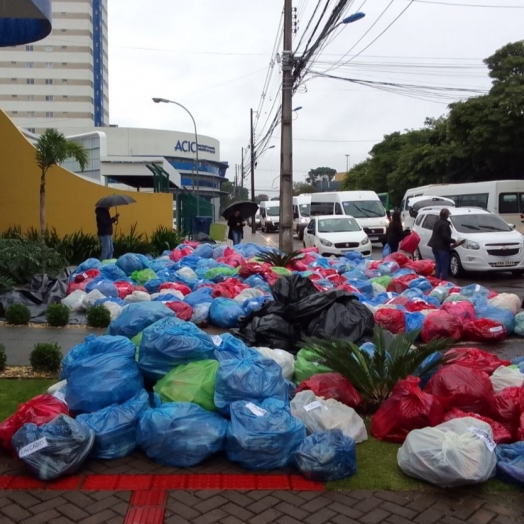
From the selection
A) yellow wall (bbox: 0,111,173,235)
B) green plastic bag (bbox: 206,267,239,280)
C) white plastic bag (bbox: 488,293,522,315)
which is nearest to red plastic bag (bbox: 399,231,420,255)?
green plastic bag (bbox: 206,267,239,280)

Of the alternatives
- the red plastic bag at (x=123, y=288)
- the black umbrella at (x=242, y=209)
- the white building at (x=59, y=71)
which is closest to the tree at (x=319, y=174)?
the white building at (x=59, y=71)

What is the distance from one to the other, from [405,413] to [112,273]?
331 inches

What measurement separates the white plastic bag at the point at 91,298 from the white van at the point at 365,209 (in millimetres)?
16030

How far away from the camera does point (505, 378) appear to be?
210 inches

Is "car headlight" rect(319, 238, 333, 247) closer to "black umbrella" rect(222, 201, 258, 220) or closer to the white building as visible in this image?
"black umbrella" rect(222, 201, 258, 220)

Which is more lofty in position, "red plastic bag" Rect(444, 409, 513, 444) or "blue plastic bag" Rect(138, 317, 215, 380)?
"blue plastic bag" Rect(138, 317, 215, 380)

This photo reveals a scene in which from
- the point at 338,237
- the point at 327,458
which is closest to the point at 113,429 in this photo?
the point at 327,458

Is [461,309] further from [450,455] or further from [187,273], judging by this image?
[187,273]

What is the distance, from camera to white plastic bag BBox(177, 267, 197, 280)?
39.3 feet

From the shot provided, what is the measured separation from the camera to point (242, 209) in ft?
69.7

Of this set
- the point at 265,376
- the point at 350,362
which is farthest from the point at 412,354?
the point at 265,376

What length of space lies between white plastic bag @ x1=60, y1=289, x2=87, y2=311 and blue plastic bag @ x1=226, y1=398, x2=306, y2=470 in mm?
5917

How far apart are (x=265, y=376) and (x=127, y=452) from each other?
1.12 metres

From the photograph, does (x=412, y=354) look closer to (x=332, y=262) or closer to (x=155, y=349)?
(x=155, y=349)
